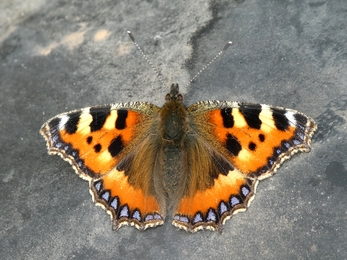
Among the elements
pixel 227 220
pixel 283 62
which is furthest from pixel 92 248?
pixel 283 62

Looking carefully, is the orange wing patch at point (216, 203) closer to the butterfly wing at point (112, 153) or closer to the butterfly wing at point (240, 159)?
the butterfly wing at point (240, 159)

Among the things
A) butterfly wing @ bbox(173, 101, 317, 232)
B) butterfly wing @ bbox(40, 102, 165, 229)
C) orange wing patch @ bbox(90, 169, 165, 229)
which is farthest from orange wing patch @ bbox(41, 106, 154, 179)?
butterfly wing @ bbox(173, 101, 317, 232)

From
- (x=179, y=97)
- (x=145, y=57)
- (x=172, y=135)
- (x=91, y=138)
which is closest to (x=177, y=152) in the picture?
(x=172, y=135)

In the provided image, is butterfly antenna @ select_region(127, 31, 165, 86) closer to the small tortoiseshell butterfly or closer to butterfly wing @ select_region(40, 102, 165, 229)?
the small tortoiseshell butterfly

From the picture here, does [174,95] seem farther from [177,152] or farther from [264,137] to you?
[264,137]

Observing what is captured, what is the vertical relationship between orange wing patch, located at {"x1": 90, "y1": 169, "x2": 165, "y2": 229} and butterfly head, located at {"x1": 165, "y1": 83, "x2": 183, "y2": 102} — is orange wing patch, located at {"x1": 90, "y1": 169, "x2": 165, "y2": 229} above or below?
below

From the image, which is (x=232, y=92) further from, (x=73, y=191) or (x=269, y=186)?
(x=73, y=191)
